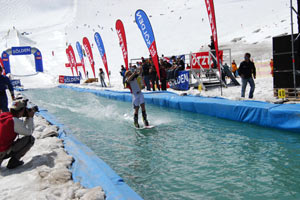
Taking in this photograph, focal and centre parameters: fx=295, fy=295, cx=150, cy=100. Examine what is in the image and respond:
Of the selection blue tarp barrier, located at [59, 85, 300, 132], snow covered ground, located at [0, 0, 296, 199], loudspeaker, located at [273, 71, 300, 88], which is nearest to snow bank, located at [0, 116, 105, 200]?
snow covered ground, located at [0, 0, 296, 199]

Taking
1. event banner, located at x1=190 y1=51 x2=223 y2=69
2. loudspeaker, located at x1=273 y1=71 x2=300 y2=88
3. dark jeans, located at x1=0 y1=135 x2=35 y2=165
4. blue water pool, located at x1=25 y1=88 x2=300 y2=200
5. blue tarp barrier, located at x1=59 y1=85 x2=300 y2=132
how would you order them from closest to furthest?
blue water pool, located at x1=25 y1=88 x2=300 y2=200
dark jeans, located at x1=0 y1=135 x2=35 y2=165
blue tarp barrier, located at x1=59 y1=85 x2=300 y2=132
loudspeaker, located at x1=273 y1=71 x2=300 y2=88
event banner, located at x1=190 y1=51 x2=223 y2=69

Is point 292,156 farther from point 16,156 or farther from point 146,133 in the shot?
point 16,156

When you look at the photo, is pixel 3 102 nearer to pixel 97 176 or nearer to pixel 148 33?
pixel 97 176

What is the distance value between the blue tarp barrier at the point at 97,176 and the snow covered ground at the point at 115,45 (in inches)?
6.8

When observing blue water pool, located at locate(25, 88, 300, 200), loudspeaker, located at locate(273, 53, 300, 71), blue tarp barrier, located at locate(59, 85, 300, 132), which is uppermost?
loudspeaker, located at locate(273, 53, 300, 71)

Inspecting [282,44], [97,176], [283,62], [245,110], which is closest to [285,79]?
[283,62]

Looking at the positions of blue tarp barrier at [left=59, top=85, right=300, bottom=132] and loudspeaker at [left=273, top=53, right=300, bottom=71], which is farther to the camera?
loudspeaker at [left=273, top=53, right=300, bottom=71]

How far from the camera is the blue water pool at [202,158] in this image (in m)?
3.90

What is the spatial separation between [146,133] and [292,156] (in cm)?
350

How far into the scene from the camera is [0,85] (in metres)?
7.29

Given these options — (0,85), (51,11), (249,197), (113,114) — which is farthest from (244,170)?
(51,11)

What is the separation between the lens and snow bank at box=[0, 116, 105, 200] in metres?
3.41

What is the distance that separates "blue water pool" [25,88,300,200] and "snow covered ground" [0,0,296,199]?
1.09 m

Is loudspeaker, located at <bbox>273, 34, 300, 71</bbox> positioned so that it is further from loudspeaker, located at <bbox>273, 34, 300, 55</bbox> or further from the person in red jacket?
the person in red jacket
